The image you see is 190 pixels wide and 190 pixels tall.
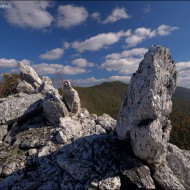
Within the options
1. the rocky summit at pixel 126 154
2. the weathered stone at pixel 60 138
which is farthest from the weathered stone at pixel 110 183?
the weathered stone at pixel 60 138

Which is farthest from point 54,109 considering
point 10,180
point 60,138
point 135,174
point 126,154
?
point 135,174

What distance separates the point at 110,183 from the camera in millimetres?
14133

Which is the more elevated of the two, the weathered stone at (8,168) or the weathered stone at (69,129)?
the weathered stone at (69,129)

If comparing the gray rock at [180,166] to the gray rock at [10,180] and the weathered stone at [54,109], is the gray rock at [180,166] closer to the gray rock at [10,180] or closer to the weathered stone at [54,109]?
the gray rock at [10,180]

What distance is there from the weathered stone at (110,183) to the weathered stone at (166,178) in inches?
104

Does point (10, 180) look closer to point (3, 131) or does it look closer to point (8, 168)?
point (8, 168)

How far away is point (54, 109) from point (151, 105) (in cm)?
1289

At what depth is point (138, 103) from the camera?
15406mm

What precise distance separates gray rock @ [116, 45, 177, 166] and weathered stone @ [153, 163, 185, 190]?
56 cm

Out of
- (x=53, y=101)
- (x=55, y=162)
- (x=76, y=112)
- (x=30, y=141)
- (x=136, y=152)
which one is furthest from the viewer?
(x=76, y=112)

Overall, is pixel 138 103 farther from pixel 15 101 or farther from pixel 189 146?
pixel 189 146

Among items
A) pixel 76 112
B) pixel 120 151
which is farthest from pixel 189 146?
pixel 120 151

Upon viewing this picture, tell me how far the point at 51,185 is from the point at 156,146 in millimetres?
7416

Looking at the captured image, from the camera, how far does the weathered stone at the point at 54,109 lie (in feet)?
81.2
